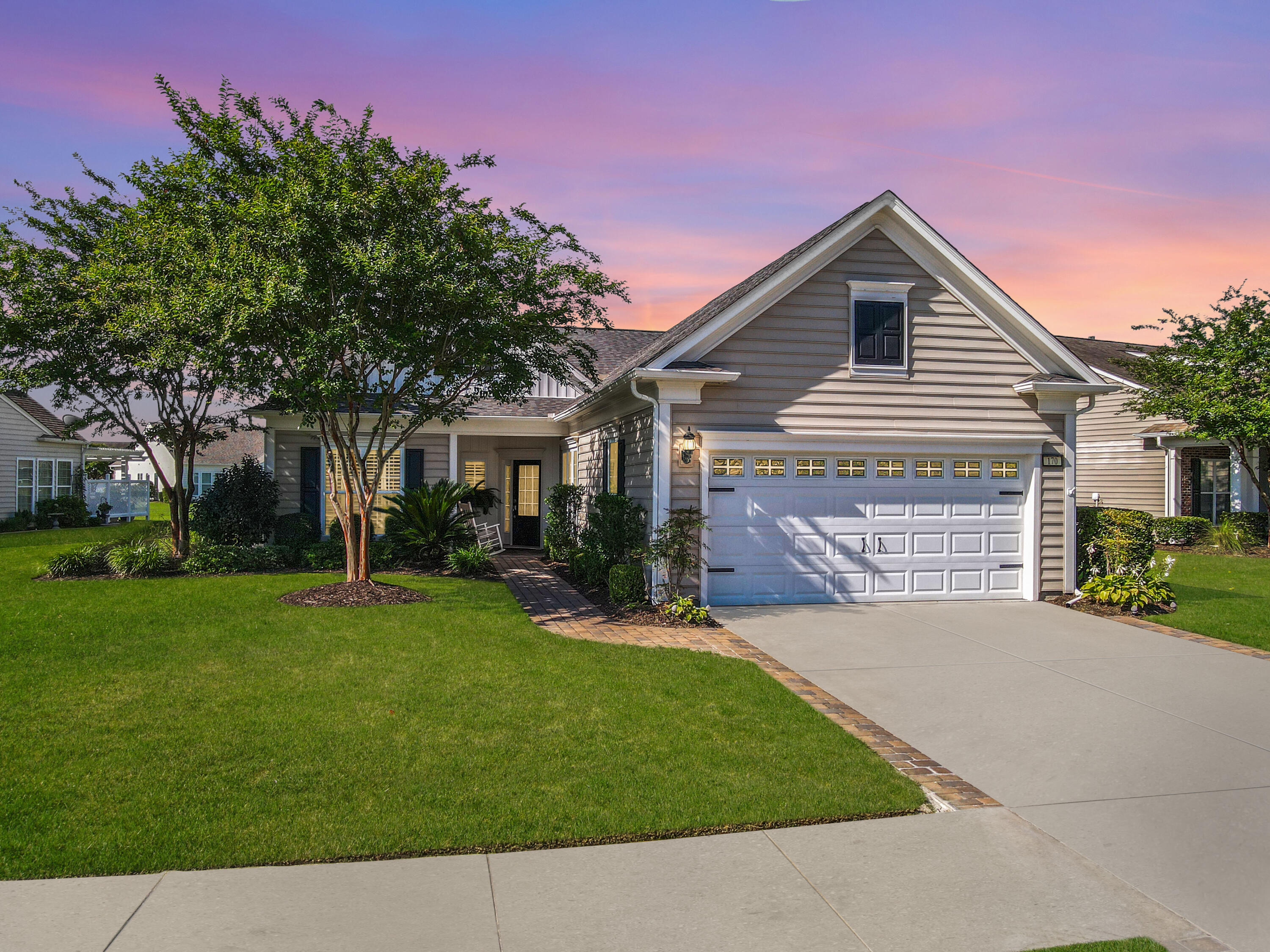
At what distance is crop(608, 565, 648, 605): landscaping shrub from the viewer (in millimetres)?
10898

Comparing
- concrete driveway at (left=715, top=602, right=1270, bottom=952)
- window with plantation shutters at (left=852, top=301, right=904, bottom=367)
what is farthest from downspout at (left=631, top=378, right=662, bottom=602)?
window with plantation shutters at (left=852, top=301, right=904, bottom=367)

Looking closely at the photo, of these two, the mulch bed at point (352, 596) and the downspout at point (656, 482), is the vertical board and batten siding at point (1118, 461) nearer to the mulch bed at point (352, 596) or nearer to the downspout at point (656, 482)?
the downspout at point (656, 482)

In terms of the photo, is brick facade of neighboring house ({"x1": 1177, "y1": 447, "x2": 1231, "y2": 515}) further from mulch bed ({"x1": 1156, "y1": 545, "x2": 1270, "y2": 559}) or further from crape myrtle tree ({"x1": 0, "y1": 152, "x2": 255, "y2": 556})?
crape myrtle tree ({"x1": 0, "y1": 152, "x2": 255, "y2": 556})

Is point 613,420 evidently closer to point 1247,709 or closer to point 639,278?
point 639,278

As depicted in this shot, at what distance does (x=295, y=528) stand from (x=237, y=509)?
1634 mm

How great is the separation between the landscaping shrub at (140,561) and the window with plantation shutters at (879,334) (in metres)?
11.9

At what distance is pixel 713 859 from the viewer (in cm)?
394

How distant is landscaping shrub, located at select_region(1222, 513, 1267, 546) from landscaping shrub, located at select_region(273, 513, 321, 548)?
2197 cm

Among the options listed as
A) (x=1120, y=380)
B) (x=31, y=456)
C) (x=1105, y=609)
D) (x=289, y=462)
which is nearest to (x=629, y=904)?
(x=1105, y=609)

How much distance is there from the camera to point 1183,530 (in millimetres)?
21000

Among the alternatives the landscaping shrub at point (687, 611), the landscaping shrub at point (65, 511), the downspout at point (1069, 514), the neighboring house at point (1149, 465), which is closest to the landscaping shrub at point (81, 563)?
the landscaping shrub at point (687, 611)

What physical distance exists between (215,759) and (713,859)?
3.25 metres

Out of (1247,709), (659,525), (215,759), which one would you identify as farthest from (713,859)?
(659,525)

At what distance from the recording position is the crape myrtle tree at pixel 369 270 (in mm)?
9773
